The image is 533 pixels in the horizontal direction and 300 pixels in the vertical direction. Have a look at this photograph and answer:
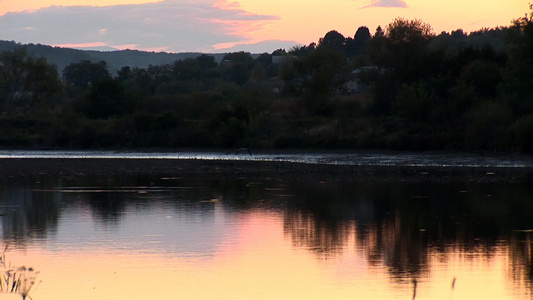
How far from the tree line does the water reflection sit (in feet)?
66.5

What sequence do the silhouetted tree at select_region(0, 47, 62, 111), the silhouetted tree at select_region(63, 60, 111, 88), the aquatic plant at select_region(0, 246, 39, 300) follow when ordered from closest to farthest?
the aquatic plant at select_region(0, 246, 39, 300) < the silhouetted tree at select_region(0, 47, 62, 111) < the silhouetted tree at select_region(63, 60, 111, 88)

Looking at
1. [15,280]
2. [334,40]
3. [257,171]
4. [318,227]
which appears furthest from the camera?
[334,40]

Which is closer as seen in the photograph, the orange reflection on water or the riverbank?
the orange reflection on water

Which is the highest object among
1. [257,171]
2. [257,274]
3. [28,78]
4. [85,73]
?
[85,73]

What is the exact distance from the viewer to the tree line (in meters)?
51.7

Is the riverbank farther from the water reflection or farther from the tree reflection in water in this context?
the tree reflection in water

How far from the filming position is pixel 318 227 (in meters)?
21.4

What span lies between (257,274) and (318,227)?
585 centimetres

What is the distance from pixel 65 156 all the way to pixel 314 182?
85.2 ft

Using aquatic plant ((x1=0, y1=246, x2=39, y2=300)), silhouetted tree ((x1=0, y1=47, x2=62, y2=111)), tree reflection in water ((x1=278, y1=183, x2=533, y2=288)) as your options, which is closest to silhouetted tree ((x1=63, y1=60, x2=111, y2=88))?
silhouetted tree ((x1=0, y1=47, x2=62, y2=111))

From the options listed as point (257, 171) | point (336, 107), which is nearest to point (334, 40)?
point (336, 107)

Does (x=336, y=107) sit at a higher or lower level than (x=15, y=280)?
higher

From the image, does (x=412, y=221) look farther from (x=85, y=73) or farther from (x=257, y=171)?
(x=85, y=73)

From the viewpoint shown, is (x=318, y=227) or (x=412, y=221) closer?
(x=318, y=227)
